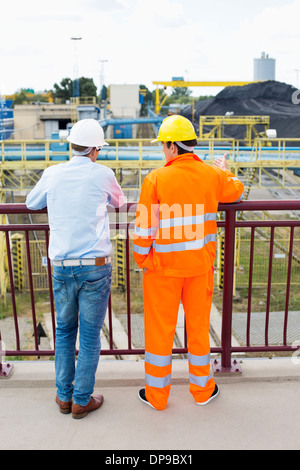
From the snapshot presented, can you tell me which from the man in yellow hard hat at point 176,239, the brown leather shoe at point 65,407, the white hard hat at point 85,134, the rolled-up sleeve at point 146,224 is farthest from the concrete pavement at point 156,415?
the white hard hat at point 85,134

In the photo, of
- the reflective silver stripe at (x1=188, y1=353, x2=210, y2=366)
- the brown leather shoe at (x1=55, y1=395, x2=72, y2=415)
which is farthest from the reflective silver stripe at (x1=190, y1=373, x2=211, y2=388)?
the brown leather shoe at (x1=55, y1=395, x2=72, y2=415)

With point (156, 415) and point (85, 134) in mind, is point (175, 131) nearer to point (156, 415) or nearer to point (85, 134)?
point (85, 134)

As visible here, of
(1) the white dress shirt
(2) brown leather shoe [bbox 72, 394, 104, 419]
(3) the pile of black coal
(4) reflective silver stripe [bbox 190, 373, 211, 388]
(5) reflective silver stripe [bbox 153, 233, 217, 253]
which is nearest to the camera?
(1) the white dress shirt

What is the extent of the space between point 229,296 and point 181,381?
678mm

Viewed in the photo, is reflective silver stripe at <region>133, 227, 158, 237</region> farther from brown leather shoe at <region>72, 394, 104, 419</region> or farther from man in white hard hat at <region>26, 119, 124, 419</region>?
brown leather shoe at <region>72, 394, 104, 419</region>

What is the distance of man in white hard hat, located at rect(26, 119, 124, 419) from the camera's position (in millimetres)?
2518

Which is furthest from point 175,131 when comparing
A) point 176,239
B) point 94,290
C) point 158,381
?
point 158,381

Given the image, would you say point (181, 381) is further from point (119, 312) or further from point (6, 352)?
point (119, 312)

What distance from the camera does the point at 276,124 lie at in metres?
34.9

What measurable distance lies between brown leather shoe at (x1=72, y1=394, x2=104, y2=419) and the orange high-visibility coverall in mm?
362

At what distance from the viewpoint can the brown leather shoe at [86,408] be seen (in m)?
2.76

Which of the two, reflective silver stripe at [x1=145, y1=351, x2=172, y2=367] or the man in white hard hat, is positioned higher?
the man in white hard hat

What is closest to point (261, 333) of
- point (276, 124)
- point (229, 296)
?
point (229, 296)
